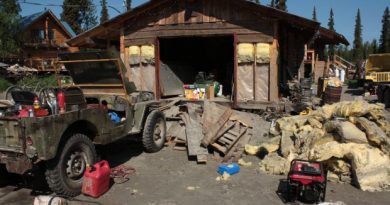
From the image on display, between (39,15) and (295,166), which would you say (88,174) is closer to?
(295,166)

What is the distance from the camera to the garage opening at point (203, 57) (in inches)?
719

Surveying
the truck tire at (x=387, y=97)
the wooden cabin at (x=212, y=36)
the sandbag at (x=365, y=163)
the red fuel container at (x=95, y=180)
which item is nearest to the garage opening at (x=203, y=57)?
the wooden cabin at (x=212, y=36)

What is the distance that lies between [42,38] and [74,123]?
151ft

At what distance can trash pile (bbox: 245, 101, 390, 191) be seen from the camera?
6.73 meters

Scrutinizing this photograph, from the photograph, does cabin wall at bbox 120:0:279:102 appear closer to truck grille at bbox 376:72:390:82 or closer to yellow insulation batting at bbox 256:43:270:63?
yellow insulation batting at bbox 256:43:270:63

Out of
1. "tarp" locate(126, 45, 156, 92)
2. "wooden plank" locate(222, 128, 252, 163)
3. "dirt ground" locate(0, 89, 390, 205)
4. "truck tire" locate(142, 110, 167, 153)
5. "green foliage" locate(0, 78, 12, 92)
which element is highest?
"tarp" locate(126, 45, 156, 92)

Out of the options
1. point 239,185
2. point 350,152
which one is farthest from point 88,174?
point 350,152

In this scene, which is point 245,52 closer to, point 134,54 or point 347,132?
point 134,54

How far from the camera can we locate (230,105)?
13.6 m

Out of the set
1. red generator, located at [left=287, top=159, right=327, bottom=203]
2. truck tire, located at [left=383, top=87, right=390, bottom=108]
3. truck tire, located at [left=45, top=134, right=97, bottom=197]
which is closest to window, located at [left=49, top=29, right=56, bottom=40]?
truck tire, located at [left=383, top=87, right=390, bottom=108]

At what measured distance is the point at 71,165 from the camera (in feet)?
20.8

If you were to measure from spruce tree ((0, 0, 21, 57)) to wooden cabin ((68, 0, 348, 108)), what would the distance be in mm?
24642

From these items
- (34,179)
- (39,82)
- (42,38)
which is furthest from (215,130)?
(42,38)

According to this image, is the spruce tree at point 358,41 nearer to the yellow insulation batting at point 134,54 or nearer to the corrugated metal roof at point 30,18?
the corrugated metal roof at point 30,18
